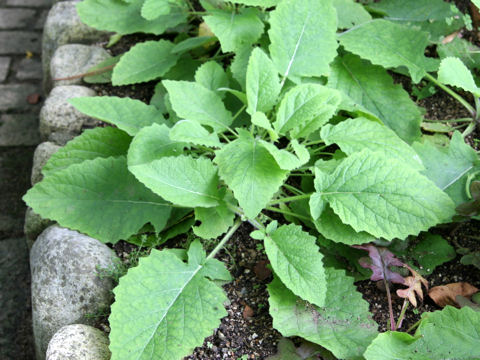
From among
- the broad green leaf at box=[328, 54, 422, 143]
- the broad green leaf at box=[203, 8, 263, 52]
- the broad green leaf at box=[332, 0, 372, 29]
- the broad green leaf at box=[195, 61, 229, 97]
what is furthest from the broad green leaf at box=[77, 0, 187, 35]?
the broad green leaf at box=[328, 54, 422, 143]

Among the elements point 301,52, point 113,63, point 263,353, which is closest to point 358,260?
point 263,353

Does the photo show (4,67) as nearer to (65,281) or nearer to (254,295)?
(65,281)

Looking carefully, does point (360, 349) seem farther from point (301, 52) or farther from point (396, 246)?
point (301, 52)

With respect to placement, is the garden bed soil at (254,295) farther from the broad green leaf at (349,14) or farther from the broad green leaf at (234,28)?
the broad green leaf at (349,14)

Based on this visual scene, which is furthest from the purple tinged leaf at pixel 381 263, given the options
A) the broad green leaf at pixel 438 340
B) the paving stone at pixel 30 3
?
the paving stone at pixel 30 3

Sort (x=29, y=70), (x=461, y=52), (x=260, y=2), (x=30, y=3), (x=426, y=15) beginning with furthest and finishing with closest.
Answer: (x=30, y=3) → (x=29, y=70) → (x=426, y=15) → (x=461, y=52) → (x=260, y=2)

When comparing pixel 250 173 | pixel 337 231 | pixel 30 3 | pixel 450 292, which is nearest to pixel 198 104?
pixel 250 173
